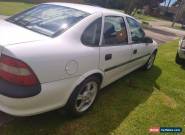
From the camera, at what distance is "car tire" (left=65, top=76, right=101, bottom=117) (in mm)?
3481

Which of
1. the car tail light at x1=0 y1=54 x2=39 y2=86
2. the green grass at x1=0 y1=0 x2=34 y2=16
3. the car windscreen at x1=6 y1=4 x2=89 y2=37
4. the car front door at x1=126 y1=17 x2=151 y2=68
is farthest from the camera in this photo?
the green grass at x1=0 y1=0 x2=34 y2=16

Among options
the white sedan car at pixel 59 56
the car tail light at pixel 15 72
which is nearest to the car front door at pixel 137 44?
the white sedan car at pixel 59 56

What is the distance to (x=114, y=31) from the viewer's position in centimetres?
427

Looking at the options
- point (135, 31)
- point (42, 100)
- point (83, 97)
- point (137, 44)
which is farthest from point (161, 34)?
point (42, 100)

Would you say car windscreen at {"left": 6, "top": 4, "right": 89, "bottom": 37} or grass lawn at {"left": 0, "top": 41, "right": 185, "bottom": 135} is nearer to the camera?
car windscreen at {"left": 6, "top": 4, "right": 89, "bottom": 37}

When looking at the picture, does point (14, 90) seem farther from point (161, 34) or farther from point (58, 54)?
point (161, 34)

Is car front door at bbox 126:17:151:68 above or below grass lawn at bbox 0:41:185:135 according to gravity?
above

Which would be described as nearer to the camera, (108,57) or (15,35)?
(15,35)

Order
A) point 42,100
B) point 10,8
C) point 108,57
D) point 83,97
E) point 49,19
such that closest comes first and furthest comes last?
point 42,100
point 49,19
point 83,97
point 108,57
point 10,8

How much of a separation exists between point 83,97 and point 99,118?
47cm

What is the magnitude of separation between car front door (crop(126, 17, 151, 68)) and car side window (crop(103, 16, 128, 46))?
12.5 inches

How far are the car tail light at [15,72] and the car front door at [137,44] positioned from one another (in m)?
2.61

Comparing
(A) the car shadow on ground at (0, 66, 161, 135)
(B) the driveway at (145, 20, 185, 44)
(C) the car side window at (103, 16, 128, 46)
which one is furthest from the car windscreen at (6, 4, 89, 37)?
(B) the driveway at (145, 20, 185, 44)

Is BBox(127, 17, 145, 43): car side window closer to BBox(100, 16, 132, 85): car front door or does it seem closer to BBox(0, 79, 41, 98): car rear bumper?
BBox(100, 16, 132, 85): car front door
